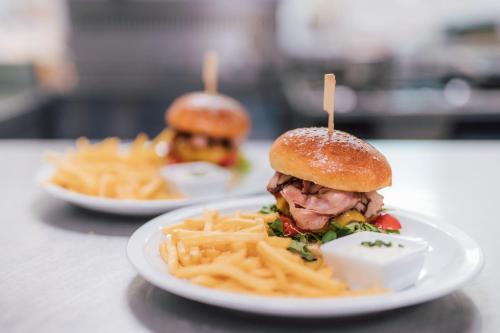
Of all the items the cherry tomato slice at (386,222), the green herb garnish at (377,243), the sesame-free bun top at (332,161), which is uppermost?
the sesame-free bun top at (332,161)

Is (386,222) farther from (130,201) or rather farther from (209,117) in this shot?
(209,117)

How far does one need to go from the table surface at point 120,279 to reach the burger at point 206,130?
2.56 feet

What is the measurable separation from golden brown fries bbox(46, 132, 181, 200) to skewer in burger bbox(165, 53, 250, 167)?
0.27 meters

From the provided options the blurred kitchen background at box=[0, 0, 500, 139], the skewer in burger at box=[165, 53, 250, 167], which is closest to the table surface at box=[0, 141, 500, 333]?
the skewer in burger at box=[165, 53, 250, 167]

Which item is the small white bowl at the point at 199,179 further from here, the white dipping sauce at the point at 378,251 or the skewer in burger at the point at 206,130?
the white dipping sauce at the point at 378,251

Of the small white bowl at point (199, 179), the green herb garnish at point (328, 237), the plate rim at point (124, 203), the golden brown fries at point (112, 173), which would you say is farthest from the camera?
the small white bowl at point (199, 179)

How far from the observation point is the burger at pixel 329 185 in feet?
5.84

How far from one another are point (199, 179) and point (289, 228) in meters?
0.75

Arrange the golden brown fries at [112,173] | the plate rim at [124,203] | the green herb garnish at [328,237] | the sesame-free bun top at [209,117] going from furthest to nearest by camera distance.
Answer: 1. the sesame-free bun top at [209,117]
2. the golden brown fries at [112,173]
3. the plate rim at [124,203]
4. the green herb garnish at [328,237]

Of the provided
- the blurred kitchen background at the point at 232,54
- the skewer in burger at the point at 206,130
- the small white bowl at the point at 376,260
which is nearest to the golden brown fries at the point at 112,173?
the skewer in burger at the point at 206,130

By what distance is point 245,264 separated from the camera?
1457 millimetres

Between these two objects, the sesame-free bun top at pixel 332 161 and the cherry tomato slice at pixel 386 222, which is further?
the cherry tomato slice at pixel 386 222

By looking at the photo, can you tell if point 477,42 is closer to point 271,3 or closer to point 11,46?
point 271,3

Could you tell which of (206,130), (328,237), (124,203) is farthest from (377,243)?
(206,130)
